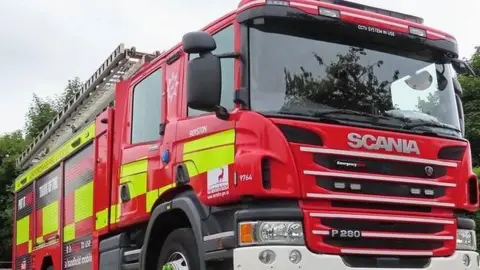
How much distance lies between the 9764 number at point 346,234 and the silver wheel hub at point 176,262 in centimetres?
127

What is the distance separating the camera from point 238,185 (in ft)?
15.4

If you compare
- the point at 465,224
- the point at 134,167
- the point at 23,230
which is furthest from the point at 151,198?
the point at 23,230

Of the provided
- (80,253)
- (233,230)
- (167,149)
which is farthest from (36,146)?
(233,230)

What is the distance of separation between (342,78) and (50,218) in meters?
5.26

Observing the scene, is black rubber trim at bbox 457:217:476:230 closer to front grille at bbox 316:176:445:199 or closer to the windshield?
front grille at bbox 316:176:445:199

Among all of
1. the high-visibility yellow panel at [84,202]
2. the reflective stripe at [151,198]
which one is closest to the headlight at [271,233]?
the reflective stripe at [151,198]

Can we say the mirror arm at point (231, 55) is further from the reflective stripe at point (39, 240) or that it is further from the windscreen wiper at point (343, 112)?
the reflective stripe at point (39, 240)

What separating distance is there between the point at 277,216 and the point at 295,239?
0.65ft

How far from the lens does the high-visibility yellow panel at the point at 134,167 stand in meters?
6.13

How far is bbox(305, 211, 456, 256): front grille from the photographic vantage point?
184 inches

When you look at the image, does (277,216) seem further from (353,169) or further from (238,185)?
(353,169)

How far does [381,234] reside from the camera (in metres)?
4.91

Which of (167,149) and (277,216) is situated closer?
(277,216)

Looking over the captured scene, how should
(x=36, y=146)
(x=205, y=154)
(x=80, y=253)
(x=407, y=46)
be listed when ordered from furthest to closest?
(x=36, y=146) → (x=80, y=253) → (x=407, y=46) → (x=205, y=154)
